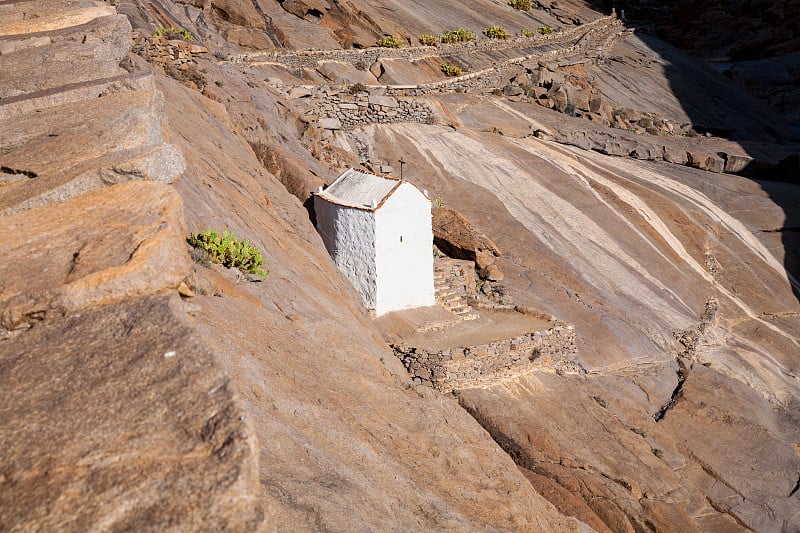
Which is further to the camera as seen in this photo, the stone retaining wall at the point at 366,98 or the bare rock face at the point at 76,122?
the stone retaining wall at the point at 366,98

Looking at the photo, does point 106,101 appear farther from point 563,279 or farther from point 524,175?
point 524,175

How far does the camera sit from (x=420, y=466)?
8.08m

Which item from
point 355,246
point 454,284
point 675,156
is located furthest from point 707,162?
point 355,246

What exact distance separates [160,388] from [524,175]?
2544cm

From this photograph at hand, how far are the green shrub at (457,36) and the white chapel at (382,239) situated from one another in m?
26.5

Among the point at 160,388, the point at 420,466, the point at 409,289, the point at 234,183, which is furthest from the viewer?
the point at 409,289

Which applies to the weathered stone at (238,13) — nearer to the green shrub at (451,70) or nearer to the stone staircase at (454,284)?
the green shrub at (451,70)

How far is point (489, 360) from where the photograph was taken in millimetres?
17812

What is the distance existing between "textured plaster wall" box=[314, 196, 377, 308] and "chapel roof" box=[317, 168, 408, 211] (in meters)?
0.20

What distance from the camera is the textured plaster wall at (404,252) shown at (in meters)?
19.1

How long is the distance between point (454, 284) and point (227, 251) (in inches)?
448

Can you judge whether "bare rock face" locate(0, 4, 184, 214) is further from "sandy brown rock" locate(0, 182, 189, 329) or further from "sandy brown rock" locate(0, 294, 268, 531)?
"sandy brown rock" locate(0, 294, 268, 531)

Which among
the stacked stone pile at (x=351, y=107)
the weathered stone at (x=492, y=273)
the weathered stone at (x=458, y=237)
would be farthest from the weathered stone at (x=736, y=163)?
the weathered stone at (x=492, y=273)

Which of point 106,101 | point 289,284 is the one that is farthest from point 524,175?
point 106,101
